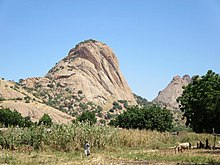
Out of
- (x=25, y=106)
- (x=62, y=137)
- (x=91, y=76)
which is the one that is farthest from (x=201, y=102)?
(x=91, y=76)

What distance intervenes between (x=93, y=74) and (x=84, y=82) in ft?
31.3

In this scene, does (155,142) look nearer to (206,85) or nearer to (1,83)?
(206,85)

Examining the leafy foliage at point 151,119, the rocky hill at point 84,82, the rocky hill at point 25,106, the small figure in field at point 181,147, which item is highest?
the rocky hill at point 84,82

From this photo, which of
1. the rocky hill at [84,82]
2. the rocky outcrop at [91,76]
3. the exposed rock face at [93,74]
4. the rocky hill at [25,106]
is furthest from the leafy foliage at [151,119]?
the exposed rock face at [93,74]

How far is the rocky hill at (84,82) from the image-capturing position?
387 ft

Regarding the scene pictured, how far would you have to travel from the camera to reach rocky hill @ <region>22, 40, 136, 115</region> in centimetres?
11788

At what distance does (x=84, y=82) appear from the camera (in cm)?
12769

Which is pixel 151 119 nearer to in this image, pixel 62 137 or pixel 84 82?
pixel 62 137

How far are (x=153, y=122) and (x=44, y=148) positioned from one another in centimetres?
3642

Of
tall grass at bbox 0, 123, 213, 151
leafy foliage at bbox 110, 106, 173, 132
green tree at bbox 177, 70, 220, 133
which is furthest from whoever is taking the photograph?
leafy foliage at bbox 110, 106, 173, 132

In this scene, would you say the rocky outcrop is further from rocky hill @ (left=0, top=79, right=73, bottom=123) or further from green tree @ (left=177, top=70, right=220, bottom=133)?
green tree @ (left=177, top=70, right=220, bottom=133)

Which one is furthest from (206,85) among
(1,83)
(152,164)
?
(1,83)

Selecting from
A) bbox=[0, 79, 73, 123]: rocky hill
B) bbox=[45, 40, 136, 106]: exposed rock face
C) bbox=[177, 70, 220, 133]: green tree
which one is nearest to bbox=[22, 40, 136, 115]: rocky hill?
bbox=[45, 40, 136, 106]: exposed rock face

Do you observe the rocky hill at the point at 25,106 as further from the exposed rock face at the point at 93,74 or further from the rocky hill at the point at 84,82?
the exposed rock face at the point at 93,74
